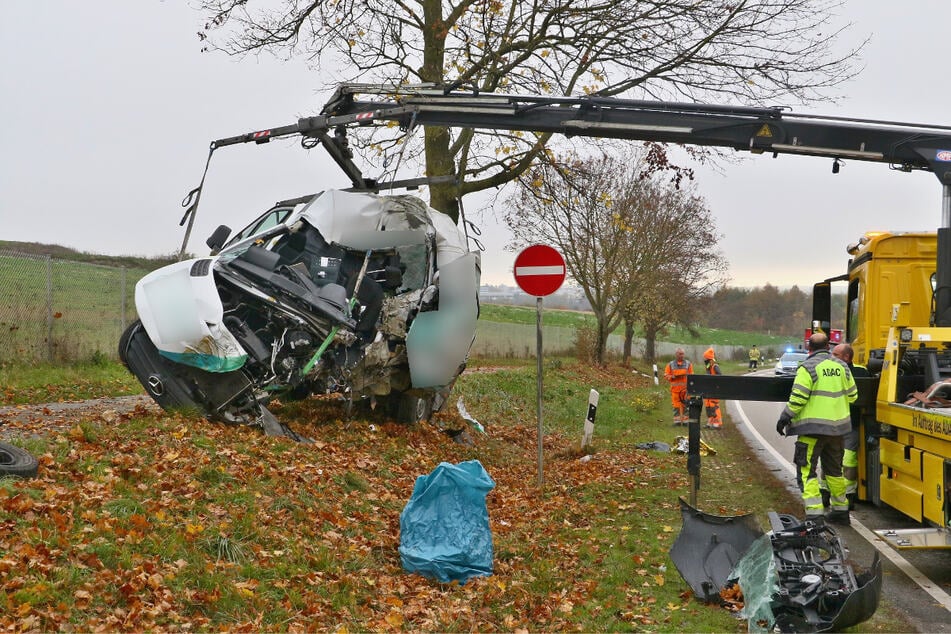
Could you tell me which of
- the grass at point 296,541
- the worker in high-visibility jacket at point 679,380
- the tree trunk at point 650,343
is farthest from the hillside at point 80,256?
the tree trunk at point 650,343

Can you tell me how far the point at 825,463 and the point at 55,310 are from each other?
14.0 metres

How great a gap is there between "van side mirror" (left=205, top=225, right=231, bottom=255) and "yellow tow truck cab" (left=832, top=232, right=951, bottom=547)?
24.0ft

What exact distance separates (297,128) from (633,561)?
6.87 meters

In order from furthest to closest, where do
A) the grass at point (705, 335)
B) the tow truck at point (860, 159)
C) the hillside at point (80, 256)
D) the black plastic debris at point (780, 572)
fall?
the grass at point (705, 335) → the hillside at point (80, 256) → the tow truck at point (860, 159) → the black plastic debris at point (780, 572)

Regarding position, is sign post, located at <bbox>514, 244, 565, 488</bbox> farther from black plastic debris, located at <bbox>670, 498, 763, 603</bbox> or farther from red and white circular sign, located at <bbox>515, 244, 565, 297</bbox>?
black plastic debris, located at <bbox>670, 498, 763, 603</bbox>

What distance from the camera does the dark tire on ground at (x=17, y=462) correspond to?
599cm

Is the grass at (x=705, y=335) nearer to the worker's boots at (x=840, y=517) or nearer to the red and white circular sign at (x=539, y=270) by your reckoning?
the red and white circular sign at (x=539, y=270)

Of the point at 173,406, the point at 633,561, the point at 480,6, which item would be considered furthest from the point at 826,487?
the point at 480,6

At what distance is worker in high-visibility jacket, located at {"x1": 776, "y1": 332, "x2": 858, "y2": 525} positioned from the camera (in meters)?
8.20

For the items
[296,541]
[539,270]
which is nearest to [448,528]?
[296,541]

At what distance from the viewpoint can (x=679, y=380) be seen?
58.6ft

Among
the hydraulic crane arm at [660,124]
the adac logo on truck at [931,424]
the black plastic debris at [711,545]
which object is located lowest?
the black plastic debris at [711,545]

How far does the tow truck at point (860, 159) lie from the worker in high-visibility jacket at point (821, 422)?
0.38 metres

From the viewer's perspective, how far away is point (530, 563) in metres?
7.00
